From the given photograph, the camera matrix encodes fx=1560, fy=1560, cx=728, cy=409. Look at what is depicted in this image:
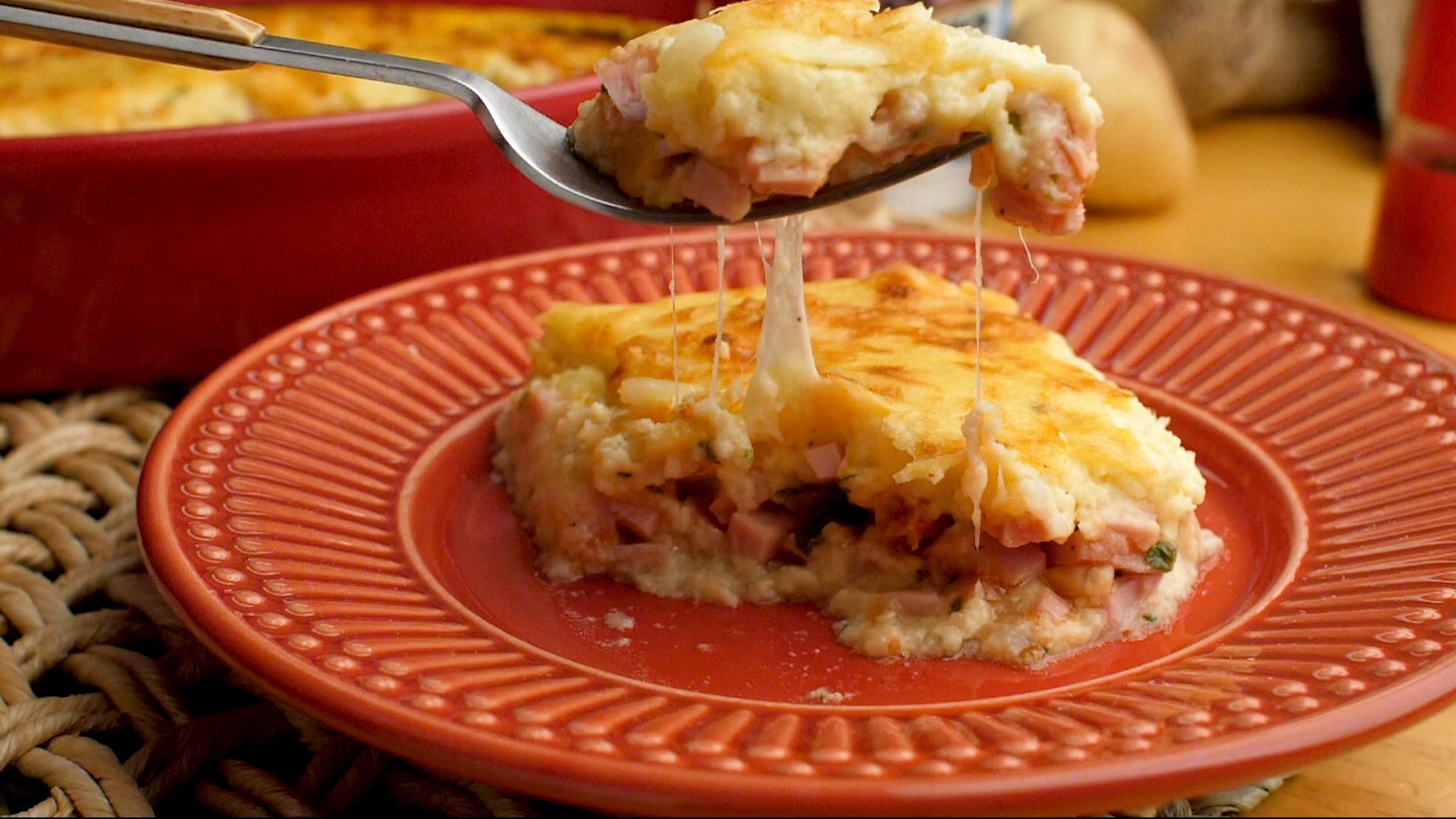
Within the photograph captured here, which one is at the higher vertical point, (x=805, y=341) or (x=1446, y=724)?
(x=805, y=341)

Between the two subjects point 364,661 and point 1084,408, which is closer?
point 364,661

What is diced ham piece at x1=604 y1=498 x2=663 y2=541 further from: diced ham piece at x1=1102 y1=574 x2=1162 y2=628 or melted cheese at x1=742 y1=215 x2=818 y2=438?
diced ham piece at x1=1102 y1=574 x2=1162 y2=628

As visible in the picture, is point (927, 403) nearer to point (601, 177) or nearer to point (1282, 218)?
point (601, 177)

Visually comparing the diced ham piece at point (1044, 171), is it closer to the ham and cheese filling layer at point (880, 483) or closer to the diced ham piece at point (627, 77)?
the ham and cheese filling layer at point (880, 483)

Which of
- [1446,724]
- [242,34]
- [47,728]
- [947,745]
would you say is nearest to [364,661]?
[47,728]

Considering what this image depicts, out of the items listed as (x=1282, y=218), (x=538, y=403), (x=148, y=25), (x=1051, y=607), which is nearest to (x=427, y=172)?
(x=538, y=403)

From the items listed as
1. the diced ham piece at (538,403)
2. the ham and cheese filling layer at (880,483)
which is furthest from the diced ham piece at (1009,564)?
the diced ham piece at (538,403)

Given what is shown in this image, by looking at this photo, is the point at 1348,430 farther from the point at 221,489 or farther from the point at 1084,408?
the point at 221,489

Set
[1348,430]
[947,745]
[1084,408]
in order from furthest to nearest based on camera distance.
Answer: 1. [1348,430]
2. [1084,408]
3. [947,745]
